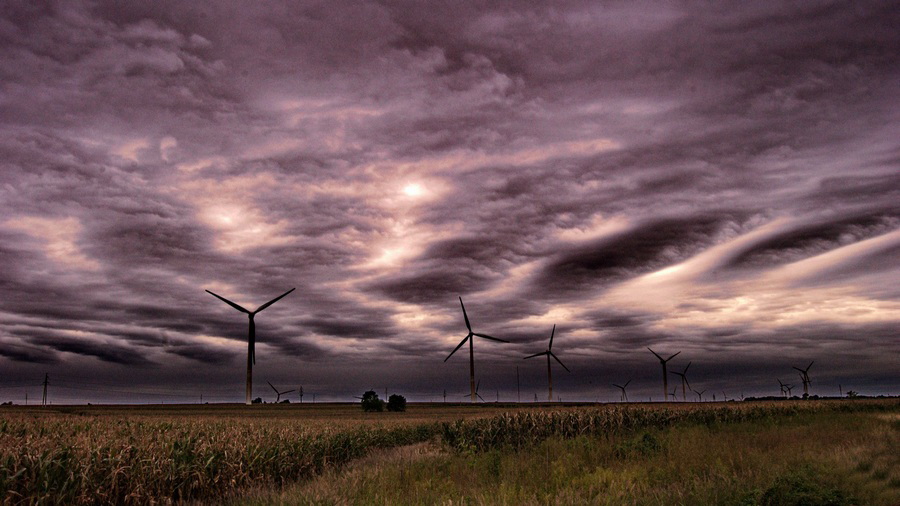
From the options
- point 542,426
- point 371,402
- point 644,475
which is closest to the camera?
point 644,475

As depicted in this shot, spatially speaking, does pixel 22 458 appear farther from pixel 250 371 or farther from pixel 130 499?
pixel 250 371

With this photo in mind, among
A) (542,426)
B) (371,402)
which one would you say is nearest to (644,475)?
(542,426)

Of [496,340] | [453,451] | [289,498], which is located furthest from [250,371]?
[289,498]

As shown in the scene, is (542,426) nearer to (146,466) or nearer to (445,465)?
(445,465)

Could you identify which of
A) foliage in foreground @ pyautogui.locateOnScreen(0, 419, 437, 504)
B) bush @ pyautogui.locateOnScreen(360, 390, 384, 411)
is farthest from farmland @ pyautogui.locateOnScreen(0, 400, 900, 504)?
bush @ pyautogui.locateOnScreen(360, 390, 384, 411)

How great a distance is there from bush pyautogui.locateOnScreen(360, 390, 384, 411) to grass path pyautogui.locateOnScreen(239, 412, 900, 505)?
90.7m

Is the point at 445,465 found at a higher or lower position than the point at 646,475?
lower

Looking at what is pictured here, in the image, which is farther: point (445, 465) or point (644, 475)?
point (445, 465)

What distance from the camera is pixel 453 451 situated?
29750mm

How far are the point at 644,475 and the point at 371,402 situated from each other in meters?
106

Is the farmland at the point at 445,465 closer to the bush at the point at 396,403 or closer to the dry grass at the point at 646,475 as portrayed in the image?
the dry grass at the point at 646,475

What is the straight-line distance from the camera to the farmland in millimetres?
14094

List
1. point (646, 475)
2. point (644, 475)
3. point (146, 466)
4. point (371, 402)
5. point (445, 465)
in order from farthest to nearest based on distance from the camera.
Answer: point (371, 402) < point (445, 465) < point (644, 475) < point (646, 475) < point (146, 466)

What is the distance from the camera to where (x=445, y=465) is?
2356 cm
